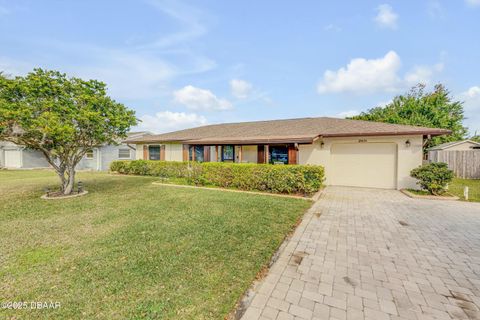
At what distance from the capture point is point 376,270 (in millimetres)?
3211

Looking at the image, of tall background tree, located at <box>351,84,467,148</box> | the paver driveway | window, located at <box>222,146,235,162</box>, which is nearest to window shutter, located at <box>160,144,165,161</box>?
window, located at <box>222,146,235,162</box>

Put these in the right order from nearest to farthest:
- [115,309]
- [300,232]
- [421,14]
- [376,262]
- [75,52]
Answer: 1. [115,309]
2. [376,262]
3. [300,232]
4. [421,14]
5. [75,52]

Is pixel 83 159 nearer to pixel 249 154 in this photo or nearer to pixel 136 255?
pixel 249 154

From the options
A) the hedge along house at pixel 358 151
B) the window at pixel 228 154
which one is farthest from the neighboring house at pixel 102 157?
the hedge along house at pixel 358 151

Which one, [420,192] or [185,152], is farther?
[185,152]

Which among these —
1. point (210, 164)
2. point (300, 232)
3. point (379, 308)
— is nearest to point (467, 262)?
point (379, 308)

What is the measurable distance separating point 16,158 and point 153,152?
16.0 m

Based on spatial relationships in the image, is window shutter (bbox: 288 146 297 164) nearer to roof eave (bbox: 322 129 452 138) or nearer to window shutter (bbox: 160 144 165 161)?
roof eave (bbox: 322 129 452 138)

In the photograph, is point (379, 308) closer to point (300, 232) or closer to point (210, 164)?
point (300, 232)

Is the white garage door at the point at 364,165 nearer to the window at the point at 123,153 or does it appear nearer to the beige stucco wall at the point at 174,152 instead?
the beige stucco wall at the point at 174,152

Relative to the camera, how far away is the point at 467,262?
3.47 meters

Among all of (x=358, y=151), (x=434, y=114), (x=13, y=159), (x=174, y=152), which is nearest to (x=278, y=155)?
(x=358, y=151)

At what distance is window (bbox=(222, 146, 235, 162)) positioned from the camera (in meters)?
14.2

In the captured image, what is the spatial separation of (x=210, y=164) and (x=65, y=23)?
387 inches
